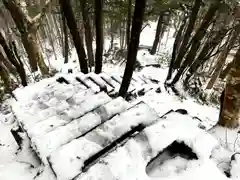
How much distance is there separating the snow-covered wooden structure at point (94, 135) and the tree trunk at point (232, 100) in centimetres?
134

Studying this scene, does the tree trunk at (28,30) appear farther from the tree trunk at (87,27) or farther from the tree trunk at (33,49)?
the tree trunk at (87,27)

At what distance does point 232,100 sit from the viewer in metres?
3.82

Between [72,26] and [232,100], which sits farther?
[72,26]

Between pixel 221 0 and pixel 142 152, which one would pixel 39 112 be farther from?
pixel 221 0

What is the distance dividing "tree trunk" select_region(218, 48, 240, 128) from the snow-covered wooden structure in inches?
52.7

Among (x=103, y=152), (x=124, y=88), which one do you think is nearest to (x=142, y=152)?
(x=103, y=152)

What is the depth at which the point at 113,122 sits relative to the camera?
305 cm

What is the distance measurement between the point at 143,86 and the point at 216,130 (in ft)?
11.3

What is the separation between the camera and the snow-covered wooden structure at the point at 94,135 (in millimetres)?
2344

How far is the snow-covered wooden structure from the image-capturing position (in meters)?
2.34

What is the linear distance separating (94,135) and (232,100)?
2.50m

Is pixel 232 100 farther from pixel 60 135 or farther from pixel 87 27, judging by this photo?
pixel 87 27

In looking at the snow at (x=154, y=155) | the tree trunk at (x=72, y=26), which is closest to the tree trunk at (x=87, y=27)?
the tree trunk at (x=72, y=26)

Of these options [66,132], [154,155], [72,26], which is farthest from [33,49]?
[154,155]
